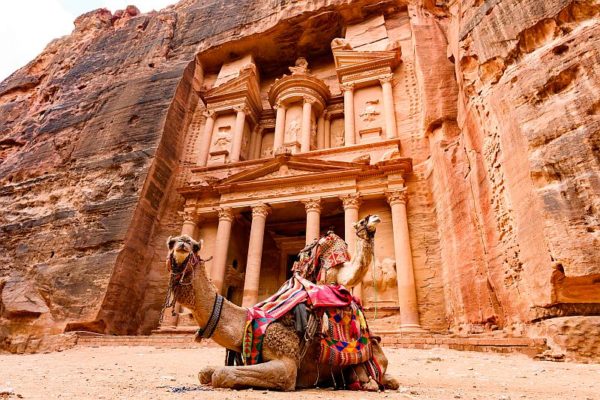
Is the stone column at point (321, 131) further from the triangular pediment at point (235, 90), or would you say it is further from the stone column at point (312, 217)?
the stone column at point (312, 217)

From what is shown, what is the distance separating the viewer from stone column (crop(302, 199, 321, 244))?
13.1 meters

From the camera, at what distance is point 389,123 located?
15695mm

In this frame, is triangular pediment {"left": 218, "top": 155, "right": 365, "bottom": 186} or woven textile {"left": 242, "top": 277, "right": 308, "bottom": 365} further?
triangular pediment {"left": 218, "top": 155, "right": 365, "bottom": 186}

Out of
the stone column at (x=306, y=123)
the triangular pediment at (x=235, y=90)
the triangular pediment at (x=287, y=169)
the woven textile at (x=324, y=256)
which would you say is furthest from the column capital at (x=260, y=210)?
the woven textile at (x=324, y=256)

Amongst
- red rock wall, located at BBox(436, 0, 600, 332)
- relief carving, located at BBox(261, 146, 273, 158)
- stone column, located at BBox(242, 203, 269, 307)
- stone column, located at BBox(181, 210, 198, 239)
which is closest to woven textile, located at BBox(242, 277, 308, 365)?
red rock wall, located at BBox(436, 0, 600, 332)

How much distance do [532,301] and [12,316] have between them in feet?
51.6

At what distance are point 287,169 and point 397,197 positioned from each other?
460 cm

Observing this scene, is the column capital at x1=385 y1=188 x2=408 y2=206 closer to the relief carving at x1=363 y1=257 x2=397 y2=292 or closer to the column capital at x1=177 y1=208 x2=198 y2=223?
the relief carving at x1=363 y1=257 x2=397 y2=292

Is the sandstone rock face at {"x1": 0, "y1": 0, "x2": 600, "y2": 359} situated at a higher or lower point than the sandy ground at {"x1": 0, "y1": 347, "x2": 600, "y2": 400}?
higher

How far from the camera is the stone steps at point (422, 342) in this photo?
20.4 ft

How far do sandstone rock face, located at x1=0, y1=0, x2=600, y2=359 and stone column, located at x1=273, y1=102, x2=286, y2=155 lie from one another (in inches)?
75.0

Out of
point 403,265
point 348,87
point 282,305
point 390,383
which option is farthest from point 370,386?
point 348,87

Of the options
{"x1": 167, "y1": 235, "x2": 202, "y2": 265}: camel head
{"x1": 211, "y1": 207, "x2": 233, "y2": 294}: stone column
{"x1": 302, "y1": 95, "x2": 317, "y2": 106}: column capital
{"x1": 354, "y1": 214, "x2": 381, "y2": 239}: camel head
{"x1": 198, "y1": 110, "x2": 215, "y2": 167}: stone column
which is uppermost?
{"x1": 302, "y1": 95, "x2": 317, "y2": 106}: column capital

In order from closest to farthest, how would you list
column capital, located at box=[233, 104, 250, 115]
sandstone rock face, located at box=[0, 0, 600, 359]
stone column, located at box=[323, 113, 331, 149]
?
1. sandstone rock face, located at box=[0, 0, 600, 359]
2. stone column, located at box=[323, 113, 331, 149]
3. column capital, located at box=[233, 104, 250, 115]
